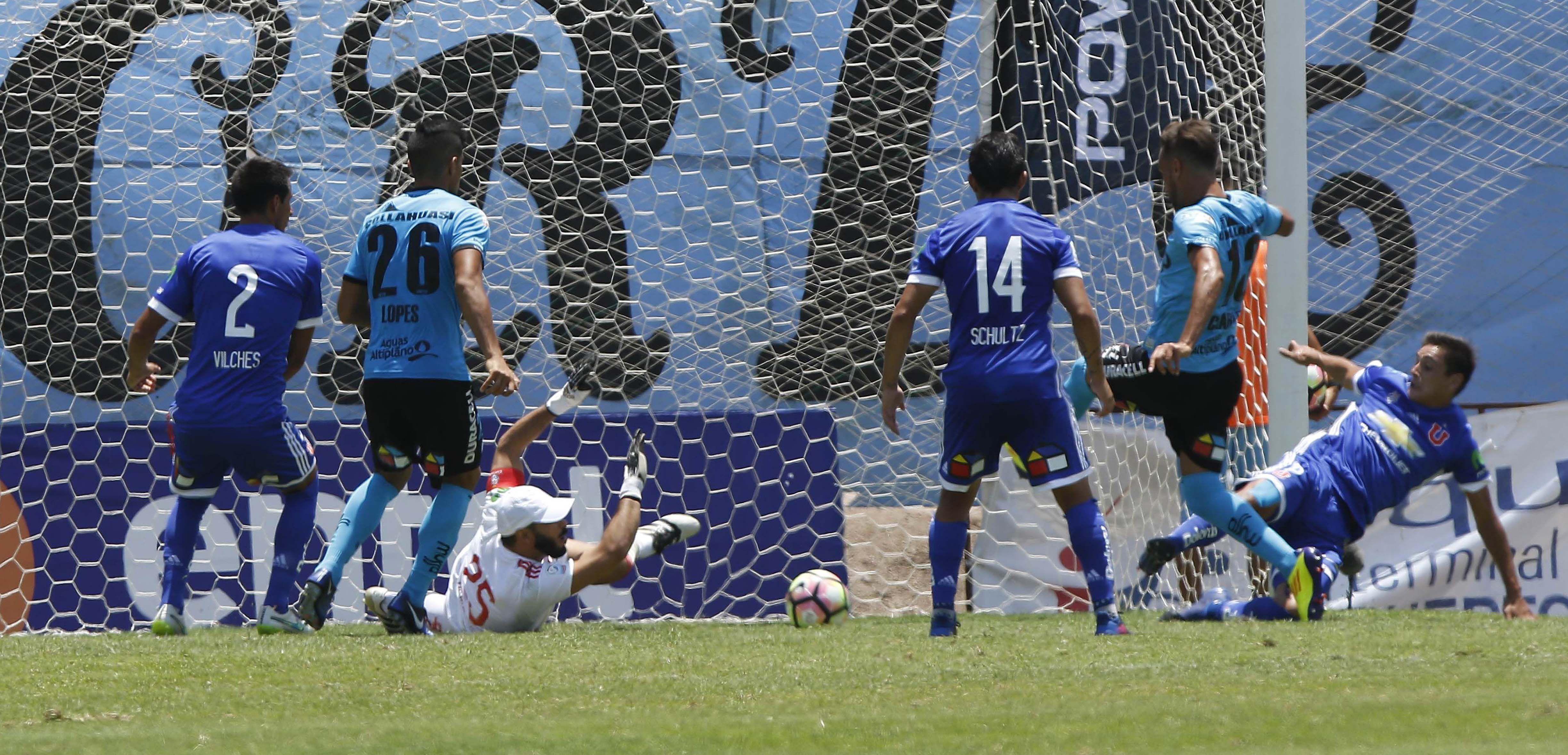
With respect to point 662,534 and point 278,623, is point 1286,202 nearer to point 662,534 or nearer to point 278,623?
point 662,534

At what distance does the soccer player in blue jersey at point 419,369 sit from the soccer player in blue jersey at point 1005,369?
125 cm

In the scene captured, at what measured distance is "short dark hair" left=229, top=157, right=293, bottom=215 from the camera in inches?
182

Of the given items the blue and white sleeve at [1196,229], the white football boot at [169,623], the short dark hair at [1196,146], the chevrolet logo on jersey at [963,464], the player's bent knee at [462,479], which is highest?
the short dark hair at [1196,146]

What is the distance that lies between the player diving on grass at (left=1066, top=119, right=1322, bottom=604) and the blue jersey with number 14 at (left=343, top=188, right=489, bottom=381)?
1.91 metres

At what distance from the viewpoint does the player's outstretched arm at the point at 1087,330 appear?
3908 millimetres

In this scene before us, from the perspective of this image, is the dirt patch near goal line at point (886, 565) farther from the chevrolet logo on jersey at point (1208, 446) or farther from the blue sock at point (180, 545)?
the blue sock at point (180, 545)

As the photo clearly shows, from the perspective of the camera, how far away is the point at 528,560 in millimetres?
4547

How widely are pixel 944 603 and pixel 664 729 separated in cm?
174

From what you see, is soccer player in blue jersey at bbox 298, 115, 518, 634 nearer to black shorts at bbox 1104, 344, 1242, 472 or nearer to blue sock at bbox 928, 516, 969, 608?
blue sock at bbox 928, 516, 969, 608

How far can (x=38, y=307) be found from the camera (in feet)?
20.2

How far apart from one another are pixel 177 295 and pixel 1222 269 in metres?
3.16

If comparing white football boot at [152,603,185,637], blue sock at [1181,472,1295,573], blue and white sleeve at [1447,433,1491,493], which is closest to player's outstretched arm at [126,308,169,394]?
white football boot at [152,603,185,637]

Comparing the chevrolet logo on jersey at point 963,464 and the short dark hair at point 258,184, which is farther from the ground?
the short dark hair at point 258,184

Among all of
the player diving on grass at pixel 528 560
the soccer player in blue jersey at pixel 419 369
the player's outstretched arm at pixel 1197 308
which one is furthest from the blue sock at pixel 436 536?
the player's outstretched arm at pixel 1197 308
